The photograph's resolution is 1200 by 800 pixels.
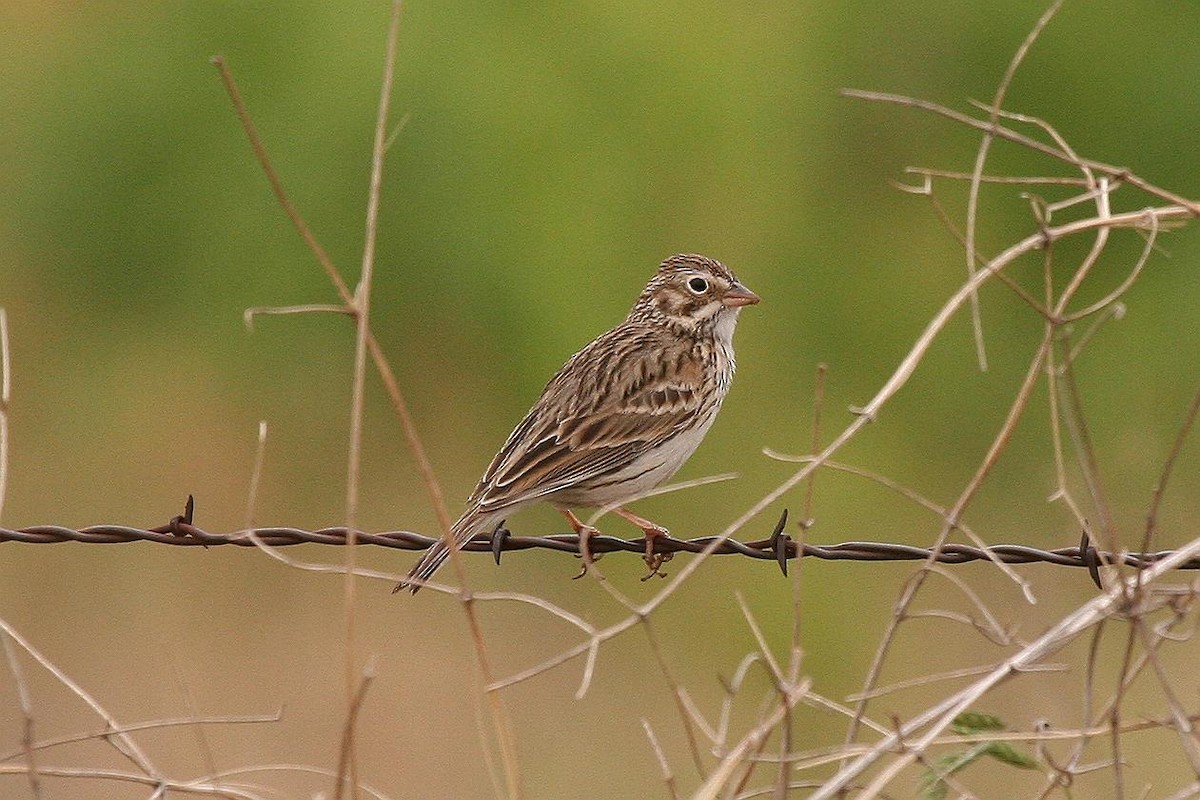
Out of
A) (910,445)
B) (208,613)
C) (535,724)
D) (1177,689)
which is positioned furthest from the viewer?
(910,445)

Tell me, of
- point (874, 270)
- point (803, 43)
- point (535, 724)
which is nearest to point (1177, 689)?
point (535, 724)

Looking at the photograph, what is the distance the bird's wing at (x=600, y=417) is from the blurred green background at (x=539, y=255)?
4762mm

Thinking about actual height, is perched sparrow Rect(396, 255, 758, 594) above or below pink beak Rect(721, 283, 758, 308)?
below

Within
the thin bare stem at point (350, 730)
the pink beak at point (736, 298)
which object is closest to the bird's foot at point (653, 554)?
the pink beak at point (736, 298)

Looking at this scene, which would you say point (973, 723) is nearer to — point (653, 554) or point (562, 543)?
point (562, 543)

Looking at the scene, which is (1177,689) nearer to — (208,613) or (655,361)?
(655,361)

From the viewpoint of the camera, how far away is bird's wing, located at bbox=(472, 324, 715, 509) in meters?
7.23

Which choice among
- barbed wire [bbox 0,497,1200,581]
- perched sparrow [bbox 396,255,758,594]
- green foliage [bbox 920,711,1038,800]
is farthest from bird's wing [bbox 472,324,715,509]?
green foliage [bbox 920,711,1038,800]

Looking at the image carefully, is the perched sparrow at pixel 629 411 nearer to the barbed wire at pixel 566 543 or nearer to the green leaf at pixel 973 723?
the barbed wire at pixel 566 543

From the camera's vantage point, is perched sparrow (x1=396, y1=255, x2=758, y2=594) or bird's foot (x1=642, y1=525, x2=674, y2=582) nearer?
bird's foot (x1=642, y1=525, x2=674, y2=582)

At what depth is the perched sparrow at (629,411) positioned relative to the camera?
23.8 feet

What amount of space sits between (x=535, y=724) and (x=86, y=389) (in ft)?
17.8

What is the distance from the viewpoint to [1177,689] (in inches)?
399

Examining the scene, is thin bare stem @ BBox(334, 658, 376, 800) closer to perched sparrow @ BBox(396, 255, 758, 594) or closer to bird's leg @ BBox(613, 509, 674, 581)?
bird's leg @ BBox(613, 509, 674, 581)
